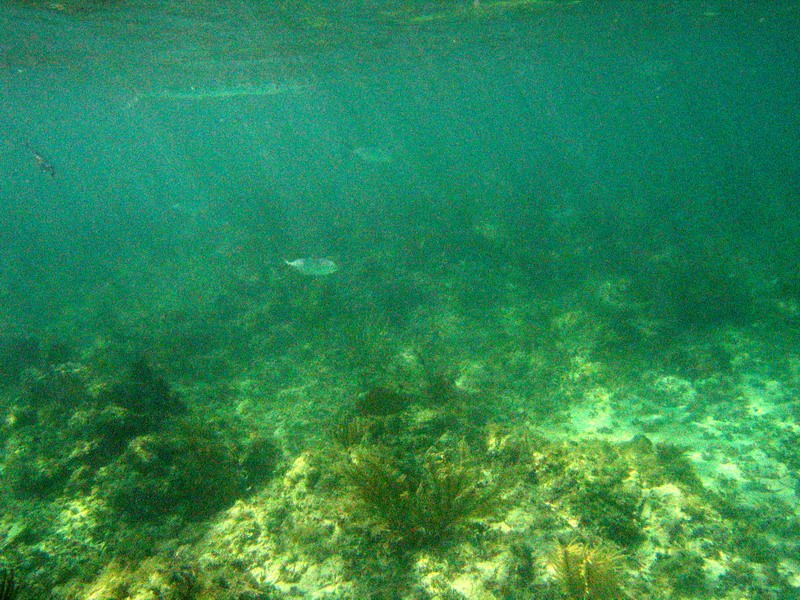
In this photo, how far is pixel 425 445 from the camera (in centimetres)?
607

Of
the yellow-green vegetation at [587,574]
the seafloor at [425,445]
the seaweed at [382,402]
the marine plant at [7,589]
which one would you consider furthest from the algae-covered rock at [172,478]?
the yellow-green vegetation at [587,574]

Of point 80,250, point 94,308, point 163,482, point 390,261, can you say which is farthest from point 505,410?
point 80,250

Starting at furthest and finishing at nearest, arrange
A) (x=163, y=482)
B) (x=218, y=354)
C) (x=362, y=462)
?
(x=218, y=354)
(x=163, y=482)
(x=362, y=462)

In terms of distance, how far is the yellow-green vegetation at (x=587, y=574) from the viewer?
13.6ft

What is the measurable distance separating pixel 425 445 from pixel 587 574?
2.52 meters

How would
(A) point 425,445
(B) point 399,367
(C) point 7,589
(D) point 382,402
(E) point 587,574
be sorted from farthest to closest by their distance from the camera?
(B) point 399,367 < (D) point 382,402 < (A) point 425,445 < (E) point 587,574 < (C) point 7,589

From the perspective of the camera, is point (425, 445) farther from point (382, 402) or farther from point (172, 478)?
point (172, 478)

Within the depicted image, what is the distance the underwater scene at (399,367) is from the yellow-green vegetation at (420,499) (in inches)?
1.1

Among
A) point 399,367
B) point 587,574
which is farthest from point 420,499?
point 399,367

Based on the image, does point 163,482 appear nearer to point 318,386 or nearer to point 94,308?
point 318,386

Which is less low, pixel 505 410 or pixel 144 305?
pixel 144 305

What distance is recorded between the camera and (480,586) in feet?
14.3

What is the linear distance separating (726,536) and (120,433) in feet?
29.8

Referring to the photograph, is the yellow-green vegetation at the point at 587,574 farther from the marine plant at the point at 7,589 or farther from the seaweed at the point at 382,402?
the marine plant at the point at 7,589
